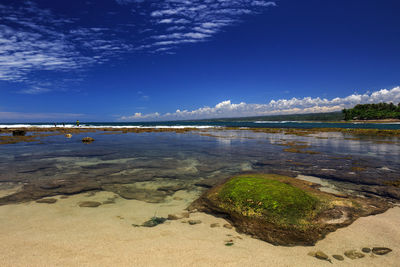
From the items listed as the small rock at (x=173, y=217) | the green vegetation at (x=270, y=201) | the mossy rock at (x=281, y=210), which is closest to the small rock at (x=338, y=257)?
the mossy rock at (x=281, y=210)

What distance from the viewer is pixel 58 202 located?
731 cm

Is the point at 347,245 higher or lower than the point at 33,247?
lower

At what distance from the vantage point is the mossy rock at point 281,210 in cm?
509

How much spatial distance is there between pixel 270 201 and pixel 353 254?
2231 millimetres

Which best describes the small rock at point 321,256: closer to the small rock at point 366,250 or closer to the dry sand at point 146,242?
the dry sand at point 146,242

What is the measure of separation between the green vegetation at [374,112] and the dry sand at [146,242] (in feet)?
554

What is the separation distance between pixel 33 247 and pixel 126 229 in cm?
196

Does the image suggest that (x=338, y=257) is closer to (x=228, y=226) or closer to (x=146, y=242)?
(x=228, y=226)

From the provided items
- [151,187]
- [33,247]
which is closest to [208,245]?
[33,247]

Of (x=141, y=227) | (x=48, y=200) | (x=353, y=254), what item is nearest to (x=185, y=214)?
(x=141, y=227)

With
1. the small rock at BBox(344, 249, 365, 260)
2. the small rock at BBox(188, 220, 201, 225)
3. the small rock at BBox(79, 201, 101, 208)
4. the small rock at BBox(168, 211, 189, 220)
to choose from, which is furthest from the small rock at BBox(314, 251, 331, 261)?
the small rock at BBox(79, 201, 101, 208)

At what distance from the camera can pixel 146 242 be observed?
4703mm

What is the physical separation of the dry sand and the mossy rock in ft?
0.95

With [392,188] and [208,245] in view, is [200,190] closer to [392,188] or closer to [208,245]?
[208,245]
